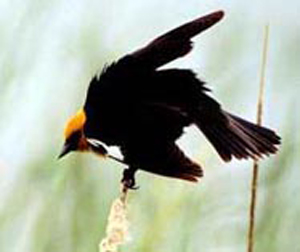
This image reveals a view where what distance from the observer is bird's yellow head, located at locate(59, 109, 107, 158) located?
78 cm

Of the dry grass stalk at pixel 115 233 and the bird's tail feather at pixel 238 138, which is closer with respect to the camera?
the dry grass stalk at pixel 115 233

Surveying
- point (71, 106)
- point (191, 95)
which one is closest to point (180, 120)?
point (191, 95)

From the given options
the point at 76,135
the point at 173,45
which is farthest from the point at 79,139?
the point at 173,45

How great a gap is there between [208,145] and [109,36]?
0.17 m

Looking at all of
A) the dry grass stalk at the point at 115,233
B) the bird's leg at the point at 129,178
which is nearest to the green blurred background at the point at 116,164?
the bird's leg at the point at 129,178

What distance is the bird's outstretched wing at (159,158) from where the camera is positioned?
79 centimetres

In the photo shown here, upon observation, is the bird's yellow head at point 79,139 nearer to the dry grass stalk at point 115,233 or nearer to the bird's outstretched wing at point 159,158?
the bird's outstretched wing at point 159,158

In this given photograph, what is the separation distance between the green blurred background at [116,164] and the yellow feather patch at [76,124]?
0.05m

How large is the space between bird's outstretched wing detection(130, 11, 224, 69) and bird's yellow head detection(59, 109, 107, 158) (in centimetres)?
7

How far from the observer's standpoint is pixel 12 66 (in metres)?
0.90

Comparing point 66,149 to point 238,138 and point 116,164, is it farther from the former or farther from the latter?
point 238,138

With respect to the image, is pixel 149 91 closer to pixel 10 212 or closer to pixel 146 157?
pixel 146 157

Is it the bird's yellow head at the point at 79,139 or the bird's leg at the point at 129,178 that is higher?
the bird's yellow head at the point at 79,139

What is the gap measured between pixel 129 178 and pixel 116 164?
0.03 meters
